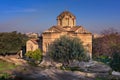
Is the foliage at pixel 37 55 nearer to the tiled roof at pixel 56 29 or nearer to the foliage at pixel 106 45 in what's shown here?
the tiled roof at pixel 56 29

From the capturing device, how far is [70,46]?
105ft

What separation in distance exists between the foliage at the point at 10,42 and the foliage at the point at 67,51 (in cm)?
1747

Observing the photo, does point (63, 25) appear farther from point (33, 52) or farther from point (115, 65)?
point (115, 65)

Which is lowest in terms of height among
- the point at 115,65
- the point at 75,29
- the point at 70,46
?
the point at 115,65

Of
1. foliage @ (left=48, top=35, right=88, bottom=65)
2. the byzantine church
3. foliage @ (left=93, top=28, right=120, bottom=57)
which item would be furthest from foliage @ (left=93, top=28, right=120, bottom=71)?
foliage @ (left=48, top=35, right=88, bottom=65)

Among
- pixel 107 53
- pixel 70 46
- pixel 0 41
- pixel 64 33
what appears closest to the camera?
pixel 70 46

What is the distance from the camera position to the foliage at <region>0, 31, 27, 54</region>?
47.3m

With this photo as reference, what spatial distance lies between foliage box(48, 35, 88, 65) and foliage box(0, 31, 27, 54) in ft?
57.3

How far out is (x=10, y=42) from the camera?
159 ft

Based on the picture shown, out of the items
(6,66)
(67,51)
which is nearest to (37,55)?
(6,66)

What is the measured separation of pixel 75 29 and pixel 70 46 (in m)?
6.65

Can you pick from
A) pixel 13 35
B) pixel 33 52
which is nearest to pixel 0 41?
pixel 13 35

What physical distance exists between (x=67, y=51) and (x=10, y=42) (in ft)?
66.6

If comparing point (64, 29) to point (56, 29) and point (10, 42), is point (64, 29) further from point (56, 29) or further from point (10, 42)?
point (10, 42)
